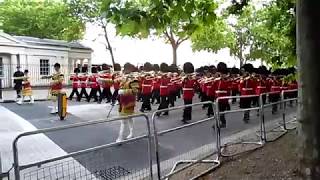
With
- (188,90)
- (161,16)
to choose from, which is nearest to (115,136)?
(188,90)

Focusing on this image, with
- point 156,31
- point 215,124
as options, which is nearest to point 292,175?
point 215,124

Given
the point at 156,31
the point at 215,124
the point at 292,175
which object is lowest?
the point at 292,175

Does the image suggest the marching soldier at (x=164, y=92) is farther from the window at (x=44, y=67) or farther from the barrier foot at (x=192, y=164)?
the window at (x=44, y=67)

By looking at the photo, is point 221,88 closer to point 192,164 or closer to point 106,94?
point 106,94

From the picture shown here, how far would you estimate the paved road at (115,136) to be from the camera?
6.43m

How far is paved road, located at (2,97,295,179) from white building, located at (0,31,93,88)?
1406 centimetres

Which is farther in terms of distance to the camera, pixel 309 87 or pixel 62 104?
pixel 62 104

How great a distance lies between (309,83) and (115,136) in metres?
7.83

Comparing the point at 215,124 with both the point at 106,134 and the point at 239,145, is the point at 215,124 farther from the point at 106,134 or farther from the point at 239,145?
the point at 106,134

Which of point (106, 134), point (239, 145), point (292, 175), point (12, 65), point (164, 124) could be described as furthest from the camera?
point (12, 65)

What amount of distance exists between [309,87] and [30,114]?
42.8 feet

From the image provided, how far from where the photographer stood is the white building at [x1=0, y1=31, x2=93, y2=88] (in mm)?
30766

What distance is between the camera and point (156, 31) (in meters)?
4.73

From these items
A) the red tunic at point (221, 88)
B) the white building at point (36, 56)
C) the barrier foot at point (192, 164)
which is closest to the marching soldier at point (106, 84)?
the red tunic at point (221, 88)
